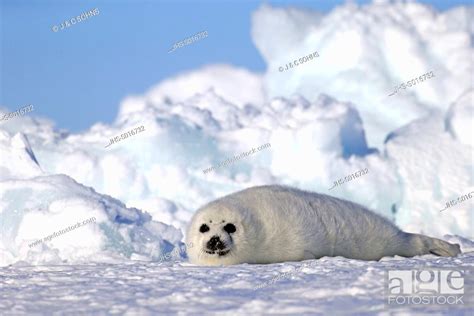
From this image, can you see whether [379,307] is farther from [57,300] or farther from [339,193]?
[339,193]

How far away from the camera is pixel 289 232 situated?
525 cm

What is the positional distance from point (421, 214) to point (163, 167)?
412cm

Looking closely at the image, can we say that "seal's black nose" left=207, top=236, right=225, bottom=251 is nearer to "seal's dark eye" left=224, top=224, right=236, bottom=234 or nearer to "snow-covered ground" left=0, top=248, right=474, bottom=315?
"seal's dark eye" left=224, top=224, right=236, bottom=234

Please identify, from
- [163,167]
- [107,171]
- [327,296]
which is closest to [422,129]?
[163,167]

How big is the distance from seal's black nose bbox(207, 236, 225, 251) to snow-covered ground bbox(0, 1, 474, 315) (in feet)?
1.27

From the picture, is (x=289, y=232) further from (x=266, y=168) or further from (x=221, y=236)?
(x=266, y=168)

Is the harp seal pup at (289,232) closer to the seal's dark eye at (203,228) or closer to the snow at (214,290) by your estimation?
the seal's dark eye at (203,228)

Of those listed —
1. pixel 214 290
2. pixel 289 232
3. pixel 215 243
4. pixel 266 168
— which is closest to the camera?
pixel 214 290

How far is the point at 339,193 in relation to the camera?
1352 centimetres

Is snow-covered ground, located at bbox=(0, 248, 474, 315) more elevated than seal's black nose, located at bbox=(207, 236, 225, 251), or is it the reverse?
seal's black nose, located at bbox=(207, 236, 225, 251)

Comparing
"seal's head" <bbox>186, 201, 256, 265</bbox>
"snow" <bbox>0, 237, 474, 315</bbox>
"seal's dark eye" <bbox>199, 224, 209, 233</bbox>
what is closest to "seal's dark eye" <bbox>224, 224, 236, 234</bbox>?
"seal's head" <bbox>186, 201, 256, 265</bbox>

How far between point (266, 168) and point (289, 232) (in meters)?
8.98

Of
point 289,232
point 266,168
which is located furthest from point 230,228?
point 266,168

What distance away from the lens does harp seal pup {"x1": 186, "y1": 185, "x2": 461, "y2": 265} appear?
5102mm
